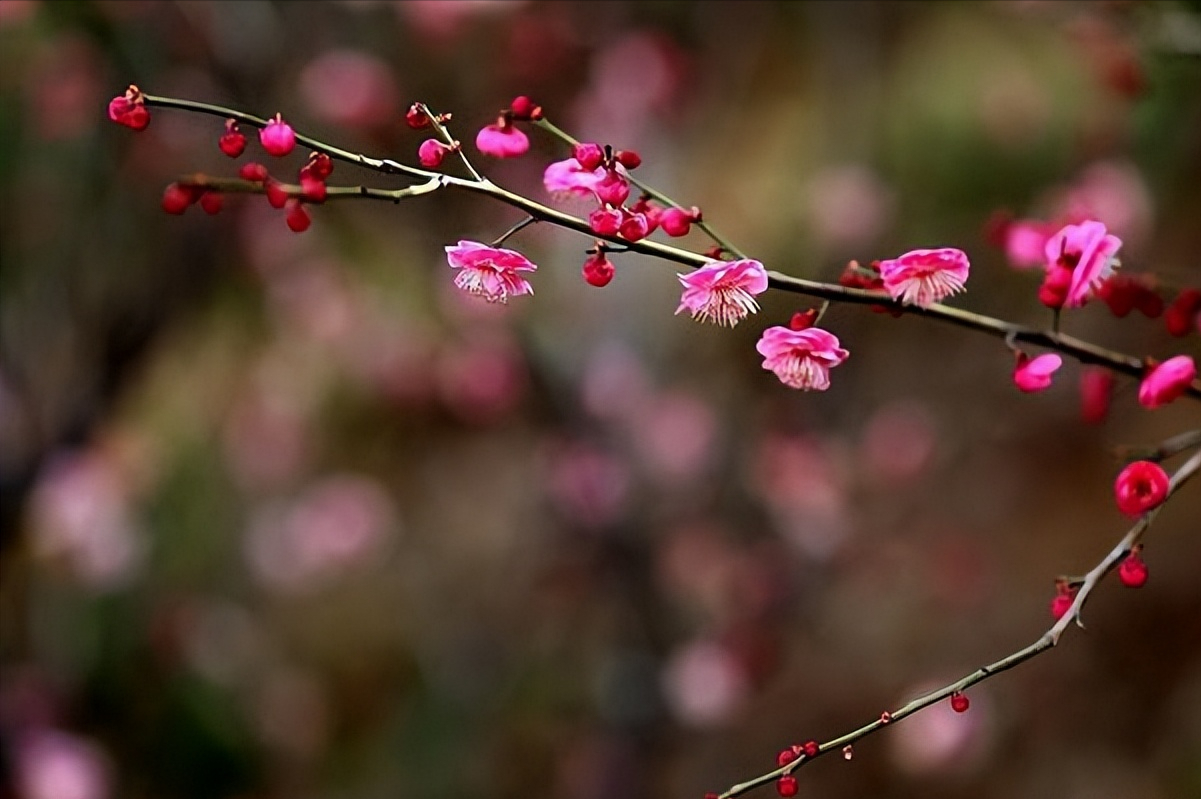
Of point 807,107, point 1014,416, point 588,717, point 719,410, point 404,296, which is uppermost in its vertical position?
point 807,107

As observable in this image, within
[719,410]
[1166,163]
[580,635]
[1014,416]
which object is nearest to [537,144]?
[719,410]

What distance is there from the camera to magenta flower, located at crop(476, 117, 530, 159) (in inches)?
20.1

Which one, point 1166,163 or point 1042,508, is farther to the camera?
point 1042,508

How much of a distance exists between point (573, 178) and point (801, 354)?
0.35ft

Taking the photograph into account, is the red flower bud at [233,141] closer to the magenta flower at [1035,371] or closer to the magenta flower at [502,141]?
the magenta flower at [502,141]

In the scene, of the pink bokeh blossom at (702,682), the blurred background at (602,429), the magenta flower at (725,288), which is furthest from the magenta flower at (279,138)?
the pink bokeh blossom at (702,682)

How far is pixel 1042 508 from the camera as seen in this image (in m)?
2.09

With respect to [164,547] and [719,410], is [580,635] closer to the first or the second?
[719,410]

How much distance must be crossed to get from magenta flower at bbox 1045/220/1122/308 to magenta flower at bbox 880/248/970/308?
0.05m

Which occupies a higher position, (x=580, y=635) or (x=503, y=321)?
(x=503, y=321)

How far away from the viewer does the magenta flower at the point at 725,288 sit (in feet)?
1.51

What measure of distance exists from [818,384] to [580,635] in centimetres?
151

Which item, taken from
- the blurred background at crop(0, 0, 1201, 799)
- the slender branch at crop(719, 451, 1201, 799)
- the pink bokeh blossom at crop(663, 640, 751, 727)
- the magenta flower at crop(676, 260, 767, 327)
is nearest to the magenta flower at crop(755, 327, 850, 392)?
→ the magenta flower at crop(676, 260, 767, 327)

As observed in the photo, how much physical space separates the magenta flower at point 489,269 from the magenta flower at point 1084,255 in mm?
207
